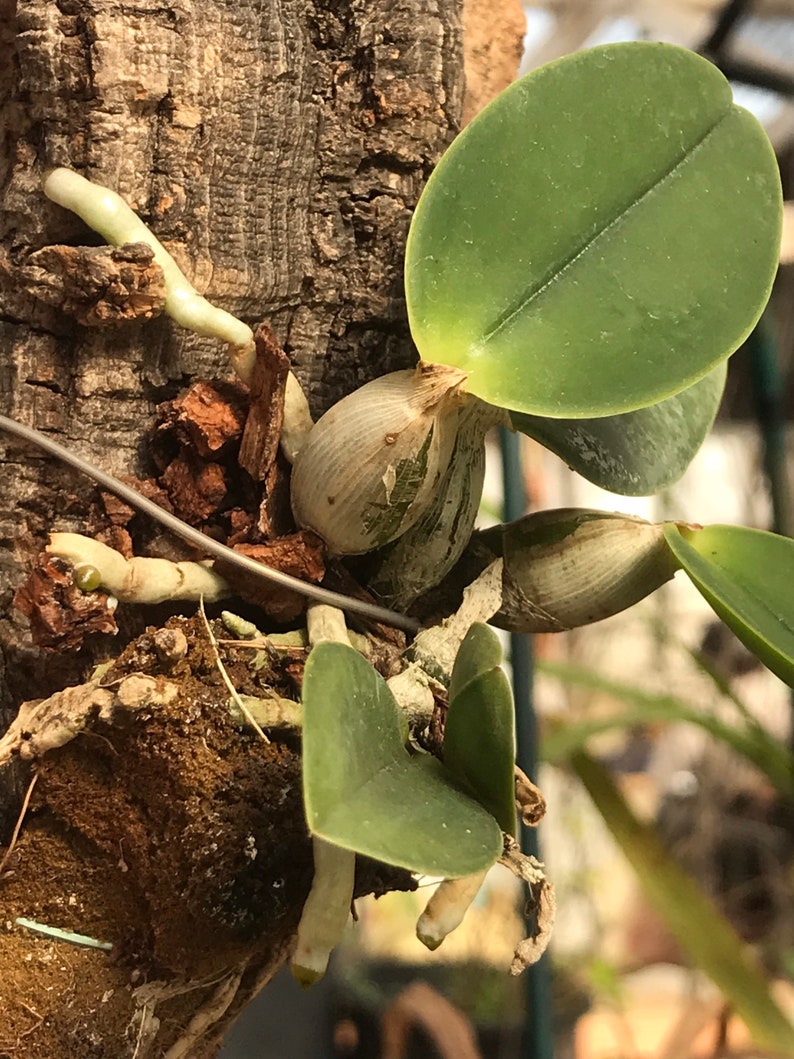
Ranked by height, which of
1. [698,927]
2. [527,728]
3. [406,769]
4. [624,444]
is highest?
[624,444]

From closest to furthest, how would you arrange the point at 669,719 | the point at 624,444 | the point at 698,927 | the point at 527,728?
the point at 624,444
the point at 527,728
the point at 698,927
the point at 669,719

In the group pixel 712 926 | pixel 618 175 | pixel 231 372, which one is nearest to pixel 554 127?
pixel 618 175

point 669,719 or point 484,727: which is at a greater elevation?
point 484,727

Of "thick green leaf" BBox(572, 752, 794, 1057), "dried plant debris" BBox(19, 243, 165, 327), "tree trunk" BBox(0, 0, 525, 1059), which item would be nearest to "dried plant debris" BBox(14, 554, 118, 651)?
"tree trunk" BBox(0, 0, 525, 1059)

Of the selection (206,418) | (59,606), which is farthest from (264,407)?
(59,606)

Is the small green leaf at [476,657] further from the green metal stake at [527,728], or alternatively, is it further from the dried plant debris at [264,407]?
the green metal stake at [527,728]

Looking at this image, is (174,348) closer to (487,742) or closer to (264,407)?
(264,407)

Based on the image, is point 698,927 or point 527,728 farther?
point 698,927
